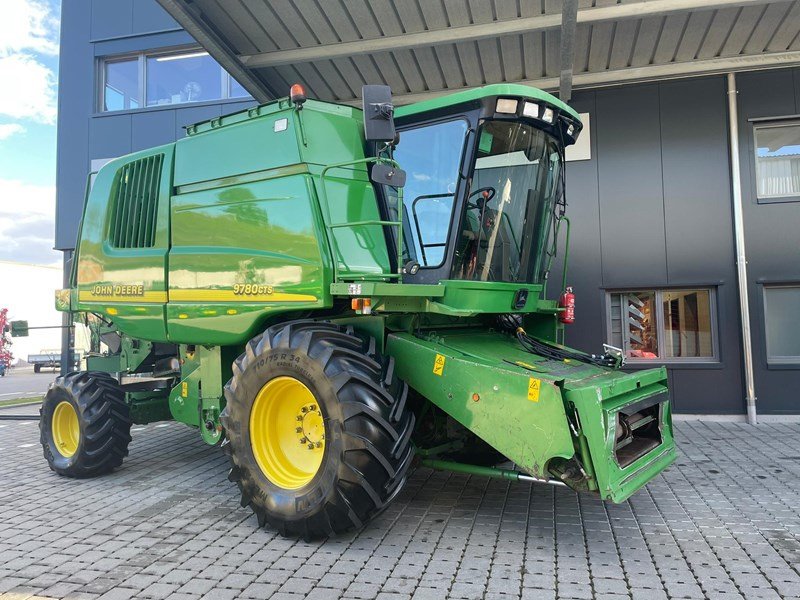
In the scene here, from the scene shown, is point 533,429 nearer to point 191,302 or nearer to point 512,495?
point 512,495

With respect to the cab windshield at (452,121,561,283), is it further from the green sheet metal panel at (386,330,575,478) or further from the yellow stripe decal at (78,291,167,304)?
the yellow stripe decal at (78,291,167,304)

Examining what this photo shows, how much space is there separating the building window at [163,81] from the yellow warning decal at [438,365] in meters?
8.44

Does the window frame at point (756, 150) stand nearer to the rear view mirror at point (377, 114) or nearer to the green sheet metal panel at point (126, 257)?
the rear view mirror at point (377, 114)

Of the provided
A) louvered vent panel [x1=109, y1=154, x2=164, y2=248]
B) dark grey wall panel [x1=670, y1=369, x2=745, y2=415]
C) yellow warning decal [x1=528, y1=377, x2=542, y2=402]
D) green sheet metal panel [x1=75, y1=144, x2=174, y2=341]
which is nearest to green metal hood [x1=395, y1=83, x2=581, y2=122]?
yellow warning decal [x1=528, y1=377, x2=542, y2=402]

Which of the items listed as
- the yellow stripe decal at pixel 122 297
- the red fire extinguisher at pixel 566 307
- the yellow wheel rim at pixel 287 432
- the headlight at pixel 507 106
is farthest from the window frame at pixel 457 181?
the yellow stripe decal at pixel 122 297

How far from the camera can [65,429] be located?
582 cm

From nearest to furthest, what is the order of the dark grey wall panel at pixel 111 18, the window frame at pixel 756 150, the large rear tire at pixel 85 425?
the large rear tire at pixel 85 425 < the window frame at pixel 756 150 < the dark grey wall panel at pixel 111 18

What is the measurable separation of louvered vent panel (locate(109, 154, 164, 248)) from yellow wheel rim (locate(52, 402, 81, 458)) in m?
1.70

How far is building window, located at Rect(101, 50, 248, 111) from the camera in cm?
1102

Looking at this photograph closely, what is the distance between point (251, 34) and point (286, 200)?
12.0ft

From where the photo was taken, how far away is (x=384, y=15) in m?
6.62

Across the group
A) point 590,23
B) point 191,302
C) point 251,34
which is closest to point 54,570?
point 191,302

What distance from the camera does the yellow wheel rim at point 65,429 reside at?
5.73 m

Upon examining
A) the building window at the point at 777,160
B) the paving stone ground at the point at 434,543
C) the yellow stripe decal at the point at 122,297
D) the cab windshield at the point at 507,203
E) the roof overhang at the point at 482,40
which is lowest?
the paving stone ground at the point at 434,543
